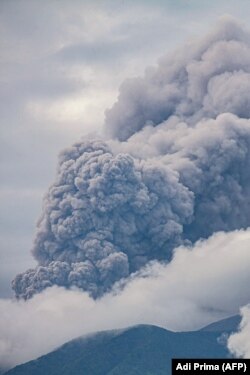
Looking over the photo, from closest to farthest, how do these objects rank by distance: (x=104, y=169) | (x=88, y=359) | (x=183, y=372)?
(x=183, y=372), (x=104, y=169), (x=88, y=359)

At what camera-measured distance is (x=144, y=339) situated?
125938mm

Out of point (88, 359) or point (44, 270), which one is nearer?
point (44, 270)

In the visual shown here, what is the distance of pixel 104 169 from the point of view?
3588 inches

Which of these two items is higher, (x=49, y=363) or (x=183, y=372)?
(x=49, y=363)

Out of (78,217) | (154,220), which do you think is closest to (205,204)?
(154,220)

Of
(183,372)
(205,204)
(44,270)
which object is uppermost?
(205,204)

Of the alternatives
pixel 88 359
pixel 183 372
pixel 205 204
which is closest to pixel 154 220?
pixel 205 204

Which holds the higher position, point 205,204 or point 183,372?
point 205,204

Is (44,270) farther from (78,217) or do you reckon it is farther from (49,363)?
(49,363)

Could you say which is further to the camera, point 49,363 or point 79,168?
point 49,363

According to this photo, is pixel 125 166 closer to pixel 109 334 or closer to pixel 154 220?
pixel 154 220

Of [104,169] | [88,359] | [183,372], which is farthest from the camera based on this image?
[88,359]

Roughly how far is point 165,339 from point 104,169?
133 ft

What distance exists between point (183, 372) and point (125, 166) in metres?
47.2
